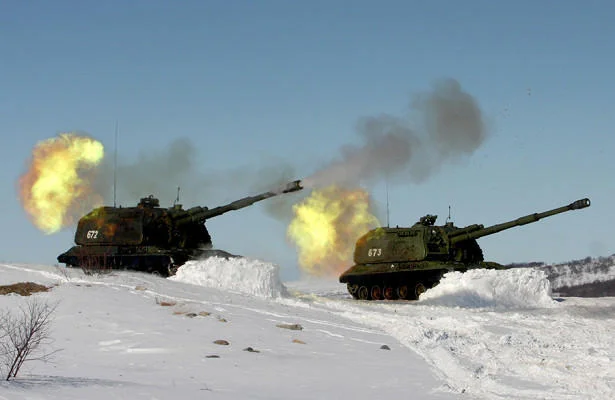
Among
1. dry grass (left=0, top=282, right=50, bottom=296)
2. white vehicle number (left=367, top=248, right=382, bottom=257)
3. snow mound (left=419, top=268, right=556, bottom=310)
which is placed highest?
white vehicle number (left=367, top=248, right=382, bottom=257)

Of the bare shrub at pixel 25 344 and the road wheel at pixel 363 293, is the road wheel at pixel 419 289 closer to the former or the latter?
the road wheel at pixel 363 293

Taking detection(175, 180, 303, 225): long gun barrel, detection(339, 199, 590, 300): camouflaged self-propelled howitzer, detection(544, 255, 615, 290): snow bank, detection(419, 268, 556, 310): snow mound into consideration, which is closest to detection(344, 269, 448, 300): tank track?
detection(339, 199, 590, 300): camouflaged self-propelled howitzer

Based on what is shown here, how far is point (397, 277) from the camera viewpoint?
109 ft

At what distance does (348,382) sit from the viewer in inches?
423

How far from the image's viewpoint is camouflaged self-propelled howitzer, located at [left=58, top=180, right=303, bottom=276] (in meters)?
29.5

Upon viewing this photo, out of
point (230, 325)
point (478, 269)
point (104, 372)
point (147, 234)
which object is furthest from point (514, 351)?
point (147, 234)

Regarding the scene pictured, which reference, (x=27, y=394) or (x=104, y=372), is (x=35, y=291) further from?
(x=27, y=394)

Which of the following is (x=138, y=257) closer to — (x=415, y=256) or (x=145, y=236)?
(x=145, y=236)

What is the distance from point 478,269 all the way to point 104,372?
73.5 feet

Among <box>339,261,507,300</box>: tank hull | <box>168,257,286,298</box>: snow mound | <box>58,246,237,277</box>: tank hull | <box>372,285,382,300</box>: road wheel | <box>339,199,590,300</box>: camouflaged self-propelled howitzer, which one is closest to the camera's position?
<box>168,257,286,298</box>: snow mound

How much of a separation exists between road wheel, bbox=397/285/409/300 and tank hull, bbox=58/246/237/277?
7566mm

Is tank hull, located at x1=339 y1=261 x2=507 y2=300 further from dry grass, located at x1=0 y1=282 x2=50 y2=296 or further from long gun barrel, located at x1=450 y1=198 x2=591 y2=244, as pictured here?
dry grass, located at x1=0 y1=282 x2=50 y2=296

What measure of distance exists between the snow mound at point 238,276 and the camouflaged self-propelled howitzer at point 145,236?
2.52m

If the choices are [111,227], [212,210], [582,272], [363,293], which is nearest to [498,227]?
[363,293]
